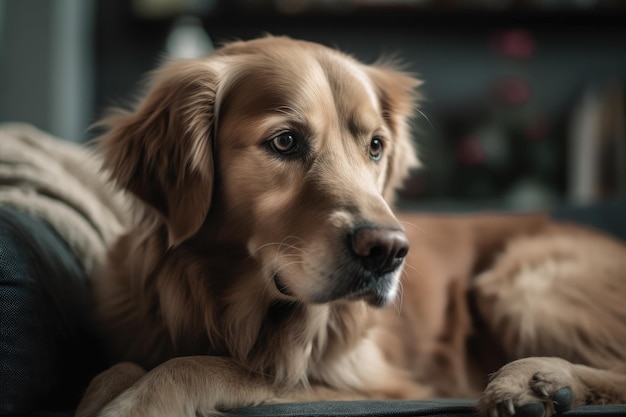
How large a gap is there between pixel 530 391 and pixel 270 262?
586 mm

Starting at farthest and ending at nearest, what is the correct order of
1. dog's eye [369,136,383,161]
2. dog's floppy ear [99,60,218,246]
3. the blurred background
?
the blurred background
dog's eye [369,136,383,161]
dog's floppy ear [99,60,218,246]

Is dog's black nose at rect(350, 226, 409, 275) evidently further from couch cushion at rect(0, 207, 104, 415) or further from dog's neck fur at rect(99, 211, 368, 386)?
couch cushion at rect(0, 207, 104, 415)

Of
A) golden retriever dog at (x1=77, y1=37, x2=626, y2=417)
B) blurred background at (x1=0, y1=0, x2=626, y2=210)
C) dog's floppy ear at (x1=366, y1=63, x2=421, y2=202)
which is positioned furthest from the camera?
blurred background at (x1=0, y1=0, x2=626, y2=210)

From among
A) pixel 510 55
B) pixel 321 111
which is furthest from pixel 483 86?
pixel 321 111

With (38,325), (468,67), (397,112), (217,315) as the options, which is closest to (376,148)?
(397,112)

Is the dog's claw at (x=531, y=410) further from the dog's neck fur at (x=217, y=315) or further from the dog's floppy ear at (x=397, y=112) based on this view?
the dog's floppy ear at (x=397, y=112)

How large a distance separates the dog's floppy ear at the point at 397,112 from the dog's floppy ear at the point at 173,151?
0.50 meters

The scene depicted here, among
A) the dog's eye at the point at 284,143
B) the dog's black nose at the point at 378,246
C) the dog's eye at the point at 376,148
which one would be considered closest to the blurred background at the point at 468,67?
the dog's eye at the point at 376,148

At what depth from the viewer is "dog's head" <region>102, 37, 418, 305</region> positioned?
1.32m

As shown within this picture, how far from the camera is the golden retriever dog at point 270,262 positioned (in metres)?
1.29

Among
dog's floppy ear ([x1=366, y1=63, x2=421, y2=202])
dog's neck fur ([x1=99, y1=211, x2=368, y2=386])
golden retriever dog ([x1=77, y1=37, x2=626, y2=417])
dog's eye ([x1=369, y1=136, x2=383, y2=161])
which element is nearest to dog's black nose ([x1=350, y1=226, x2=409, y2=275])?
golden retriever dog ([x1=77, y1=37, x2=626, y2=417])

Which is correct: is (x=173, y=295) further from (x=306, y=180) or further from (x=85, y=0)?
(x=85, y=0)

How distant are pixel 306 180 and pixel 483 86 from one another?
134 inches

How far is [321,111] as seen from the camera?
4.83ft
